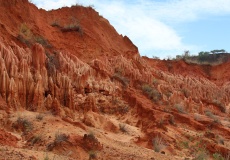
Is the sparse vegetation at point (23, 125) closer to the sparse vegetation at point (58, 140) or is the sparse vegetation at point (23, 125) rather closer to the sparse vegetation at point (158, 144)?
the sparse vegetation at point (58, 140)

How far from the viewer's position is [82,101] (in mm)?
20328

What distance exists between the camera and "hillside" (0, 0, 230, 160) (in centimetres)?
1403

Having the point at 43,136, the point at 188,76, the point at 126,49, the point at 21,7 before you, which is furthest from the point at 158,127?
the point at 188,76

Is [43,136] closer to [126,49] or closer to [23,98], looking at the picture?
[23,98]

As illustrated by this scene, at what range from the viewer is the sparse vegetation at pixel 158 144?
16594 millimetres

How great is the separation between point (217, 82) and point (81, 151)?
114ft

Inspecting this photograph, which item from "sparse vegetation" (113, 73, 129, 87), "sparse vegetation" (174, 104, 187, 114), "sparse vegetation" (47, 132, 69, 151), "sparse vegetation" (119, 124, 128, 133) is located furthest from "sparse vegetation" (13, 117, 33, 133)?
"sparse vegetation" (174, 104, 187, 114)

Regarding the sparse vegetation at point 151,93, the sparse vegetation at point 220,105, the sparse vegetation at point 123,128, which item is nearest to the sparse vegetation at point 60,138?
the sparse vegetation at point 123,128

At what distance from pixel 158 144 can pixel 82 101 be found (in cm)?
489

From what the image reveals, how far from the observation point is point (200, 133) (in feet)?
73.2

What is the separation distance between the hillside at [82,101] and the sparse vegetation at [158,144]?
5cm

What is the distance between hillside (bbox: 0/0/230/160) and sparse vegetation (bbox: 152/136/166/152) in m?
0.05

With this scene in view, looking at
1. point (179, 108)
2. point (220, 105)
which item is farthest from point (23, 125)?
point (220, 105)

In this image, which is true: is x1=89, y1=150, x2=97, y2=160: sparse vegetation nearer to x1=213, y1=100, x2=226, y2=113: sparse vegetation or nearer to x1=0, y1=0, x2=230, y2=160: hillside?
x1=0, y1=0, x2=230, y2=160: hillside
